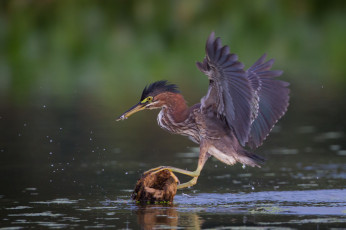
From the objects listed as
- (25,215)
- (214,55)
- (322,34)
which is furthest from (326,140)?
(322,34)

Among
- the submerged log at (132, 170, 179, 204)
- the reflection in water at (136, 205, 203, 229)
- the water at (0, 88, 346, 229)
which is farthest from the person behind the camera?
the submerged log at (132, 170, 179, 204)

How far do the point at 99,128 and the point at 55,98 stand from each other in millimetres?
3796

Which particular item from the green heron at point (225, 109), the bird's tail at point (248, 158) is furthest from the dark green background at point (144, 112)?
the green heron at point (225, 109)

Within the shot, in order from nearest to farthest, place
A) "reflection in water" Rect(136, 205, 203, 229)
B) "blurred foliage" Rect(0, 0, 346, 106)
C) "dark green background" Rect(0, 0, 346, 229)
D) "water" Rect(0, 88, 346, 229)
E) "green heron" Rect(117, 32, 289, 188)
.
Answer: "reflection in water" Rect(136, 205, 203, 229), "water" Rect(0, 88, 346, 229), "green heron" Rect(117, 32, 289, 188), "dark green background" Rect(0, 0, 346, 229), "blurred foliage" Rect(0, 0, 346, 106)

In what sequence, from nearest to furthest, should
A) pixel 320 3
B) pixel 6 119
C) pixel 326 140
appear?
1. pixel 326 140
2. pixel 6 119
3. pixel 320 3

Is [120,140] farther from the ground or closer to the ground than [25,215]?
farther from the ground

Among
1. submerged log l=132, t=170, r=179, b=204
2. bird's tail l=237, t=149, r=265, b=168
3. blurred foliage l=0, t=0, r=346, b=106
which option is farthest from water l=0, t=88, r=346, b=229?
blurred foliage l=0, t=0, r=346, b=106

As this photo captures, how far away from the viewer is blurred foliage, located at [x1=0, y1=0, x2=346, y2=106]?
2061cm

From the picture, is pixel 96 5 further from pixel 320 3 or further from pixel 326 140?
pixel 326 140

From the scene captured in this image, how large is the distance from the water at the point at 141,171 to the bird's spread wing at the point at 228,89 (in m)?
0.80

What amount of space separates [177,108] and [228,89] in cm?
93

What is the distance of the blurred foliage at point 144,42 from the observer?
67.6 ft

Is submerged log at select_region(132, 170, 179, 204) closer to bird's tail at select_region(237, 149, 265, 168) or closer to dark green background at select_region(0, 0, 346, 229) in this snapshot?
dark green background at select_region(0, 0, 346, 229)

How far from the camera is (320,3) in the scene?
28.3 metres
